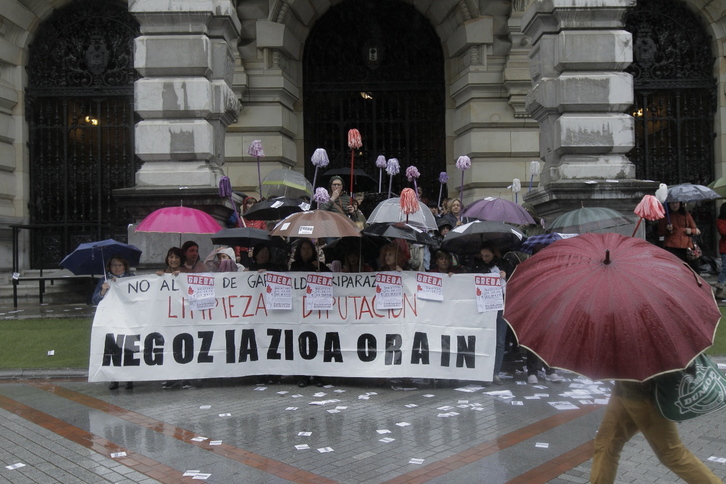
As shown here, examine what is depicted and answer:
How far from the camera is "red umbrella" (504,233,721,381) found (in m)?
3.44

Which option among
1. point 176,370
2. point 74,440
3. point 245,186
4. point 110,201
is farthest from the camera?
point 110,201

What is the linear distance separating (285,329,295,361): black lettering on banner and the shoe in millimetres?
2850

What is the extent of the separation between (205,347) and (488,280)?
320cm

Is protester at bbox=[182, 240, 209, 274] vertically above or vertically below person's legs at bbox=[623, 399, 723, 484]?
above

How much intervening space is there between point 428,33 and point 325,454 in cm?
1274

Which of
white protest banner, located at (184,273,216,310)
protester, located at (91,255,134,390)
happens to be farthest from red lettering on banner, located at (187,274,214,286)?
protester, located at (91,255,134,390)

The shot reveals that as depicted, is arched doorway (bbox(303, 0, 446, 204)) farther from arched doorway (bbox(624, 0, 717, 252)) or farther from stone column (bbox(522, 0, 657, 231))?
stone column (bbox(522, 0, 657, 231))

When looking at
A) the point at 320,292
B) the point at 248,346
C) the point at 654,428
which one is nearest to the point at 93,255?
the point at 248,346

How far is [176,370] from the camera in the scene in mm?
8227

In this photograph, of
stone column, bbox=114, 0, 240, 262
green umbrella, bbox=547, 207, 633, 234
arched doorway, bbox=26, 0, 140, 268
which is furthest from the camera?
arched doorway, bbox=26, 0, 140, 268

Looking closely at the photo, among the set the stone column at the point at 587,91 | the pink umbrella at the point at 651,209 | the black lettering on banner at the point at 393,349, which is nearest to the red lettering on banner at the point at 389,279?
the black lettering on banner at the point at 393,349

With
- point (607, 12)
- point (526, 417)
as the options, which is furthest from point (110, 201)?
point (526, 417)

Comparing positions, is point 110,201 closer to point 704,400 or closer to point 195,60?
point 195,60

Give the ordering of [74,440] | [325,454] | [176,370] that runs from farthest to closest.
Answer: [176,370] → [74,440] → [325,454]
